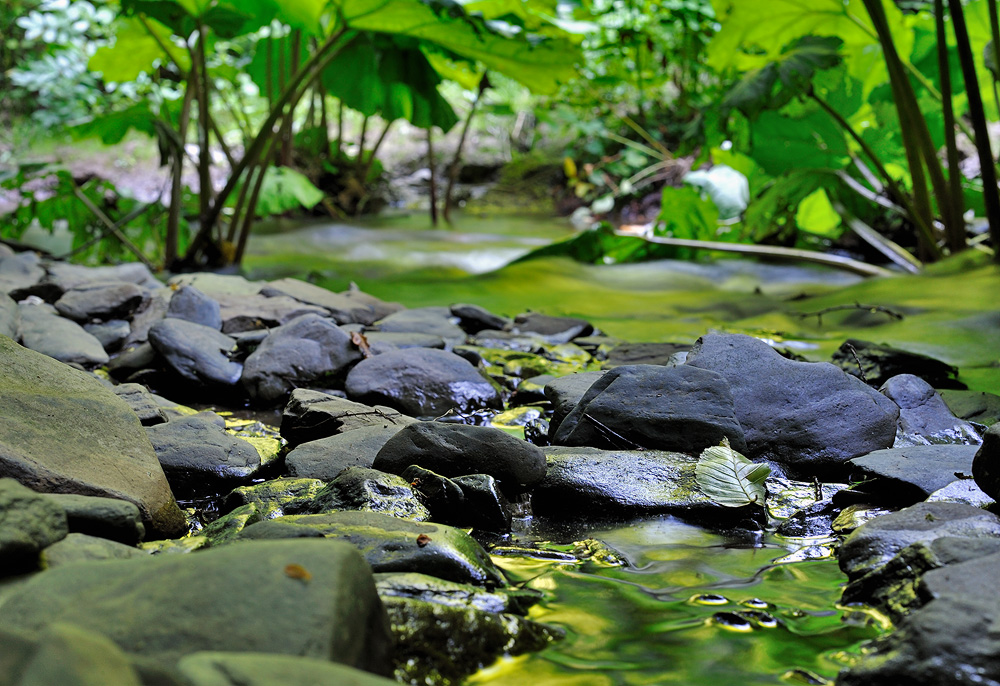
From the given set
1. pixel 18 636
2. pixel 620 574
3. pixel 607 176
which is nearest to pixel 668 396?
pixel 620 574

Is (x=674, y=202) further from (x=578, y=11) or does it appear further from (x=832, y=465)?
(x=832, y=465)

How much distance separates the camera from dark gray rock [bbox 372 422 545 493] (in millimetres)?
1592

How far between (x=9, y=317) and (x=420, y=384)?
58.9 inches

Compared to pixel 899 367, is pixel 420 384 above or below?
below

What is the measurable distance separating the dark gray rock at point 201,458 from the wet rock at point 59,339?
0.92 metres

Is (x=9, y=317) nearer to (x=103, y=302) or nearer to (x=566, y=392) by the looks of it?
(x=103, y=302)

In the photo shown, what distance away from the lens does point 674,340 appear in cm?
310

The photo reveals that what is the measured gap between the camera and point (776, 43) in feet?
14.1

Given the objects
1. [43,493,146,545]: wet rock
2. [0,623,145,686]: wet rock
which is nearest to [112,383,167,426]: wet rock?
[43,493,146,545]: wet rock

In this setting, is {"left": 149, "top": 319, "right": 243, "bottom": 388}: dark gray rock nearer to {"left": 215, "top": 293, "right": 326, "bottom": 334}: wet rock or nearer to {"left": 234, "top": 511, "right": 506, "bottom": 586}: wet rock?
{"left": 215, "top": 293, "right": 326, "bottom": 334}: wet rock

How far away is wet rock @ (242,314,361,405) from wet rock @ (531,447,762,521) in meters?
1.02

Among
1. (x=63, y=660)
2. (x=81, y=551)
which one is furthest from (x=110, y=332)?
(x=63, y=660)

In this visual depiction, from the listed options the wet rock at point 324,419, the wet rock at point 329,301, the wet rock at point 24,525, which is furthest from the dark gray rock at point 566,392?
the wet rock at point 329,301

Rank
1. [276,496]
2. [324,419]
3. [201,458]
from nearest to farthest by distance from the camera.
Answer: [276,496] < [201,458] < [324,419]
